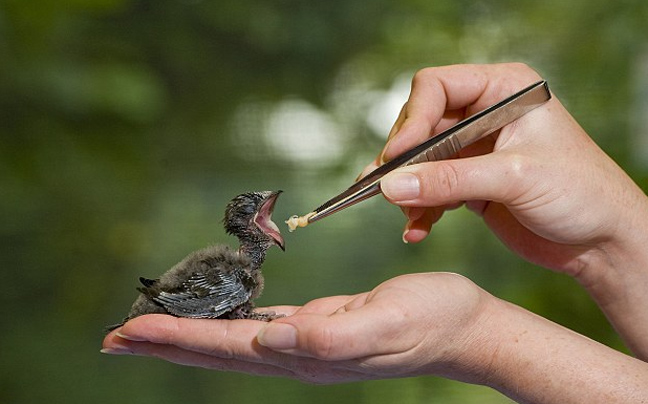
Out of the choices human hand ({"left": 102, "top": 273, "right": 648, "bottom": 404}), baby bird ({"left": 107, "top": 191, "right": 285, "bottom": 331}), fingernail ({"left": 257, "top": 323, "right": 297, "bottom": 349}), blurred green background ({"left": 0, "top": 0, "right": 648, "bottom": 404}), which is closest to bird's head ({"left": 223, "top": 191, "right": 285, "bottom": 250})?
baby bird ({"left": 107, "top": 191, "right": 285, "bottom": 331})

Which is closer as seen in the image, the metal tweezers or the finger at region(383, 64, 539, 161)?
the metal tweezers

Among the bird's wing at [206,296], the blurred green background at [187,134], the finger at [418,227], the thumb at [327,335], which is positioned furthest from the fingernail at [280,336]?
the blurred green background at [187,134]

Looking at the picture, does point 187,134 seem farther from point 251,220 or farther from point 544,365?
point 544,365

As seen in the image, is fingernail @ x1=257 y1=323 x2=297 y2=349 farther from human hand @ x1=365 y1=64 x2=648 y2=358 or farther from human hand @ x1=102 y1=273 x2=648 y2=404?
human hand @ x1=365 y1=64 x2=648 y2=358

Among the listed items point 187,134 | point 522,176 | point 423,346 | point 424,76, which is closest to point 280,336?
point 423,346

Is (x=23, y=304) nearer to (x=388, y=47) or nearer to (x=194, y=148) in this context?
(x=194, y=148)

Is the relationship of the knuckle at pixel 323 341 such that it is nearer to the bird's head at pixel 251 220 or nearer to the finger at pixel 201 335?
the finger at pixel 201 335

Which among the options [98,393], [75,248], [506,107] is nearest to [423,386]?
[98,393]
